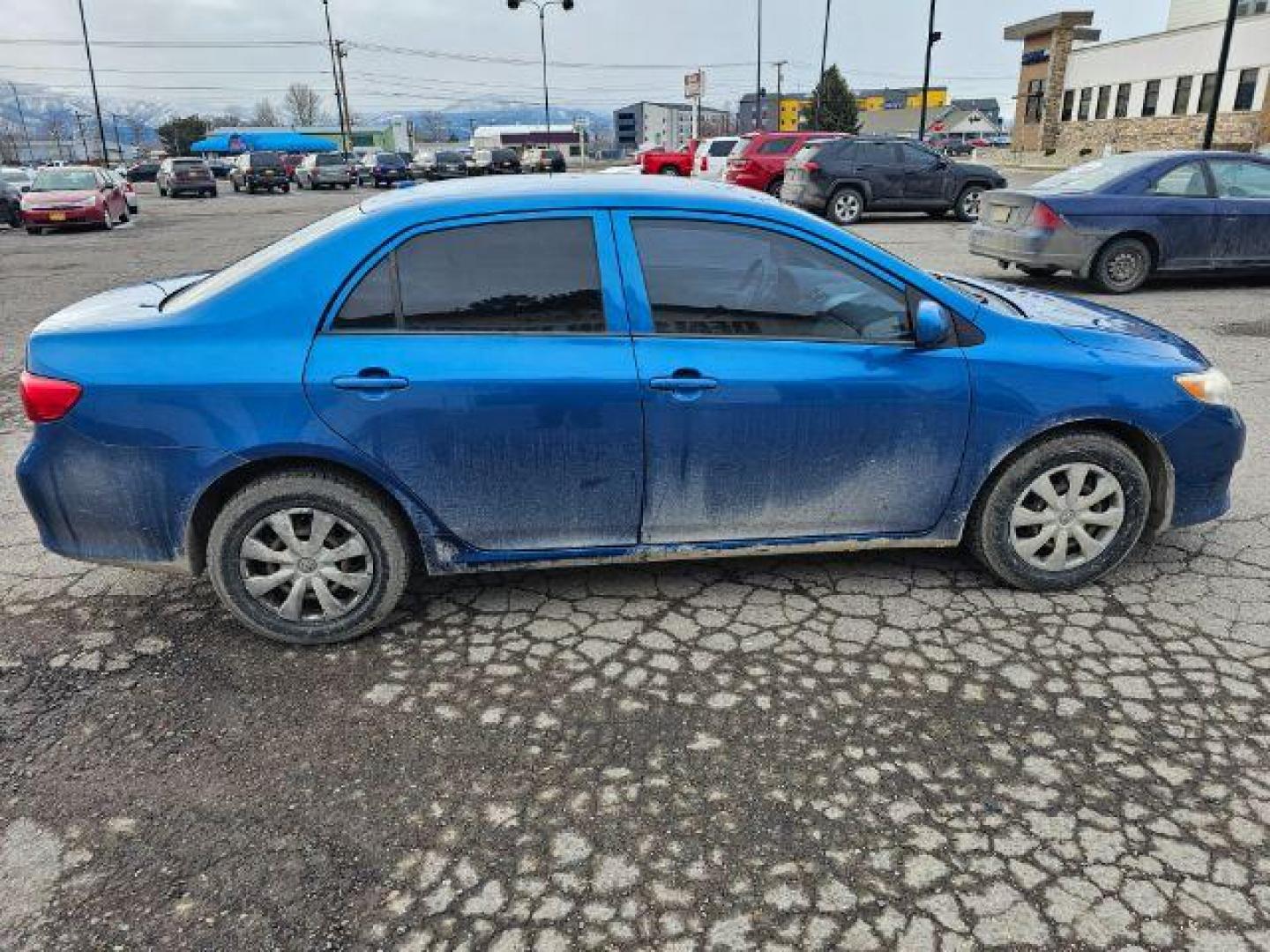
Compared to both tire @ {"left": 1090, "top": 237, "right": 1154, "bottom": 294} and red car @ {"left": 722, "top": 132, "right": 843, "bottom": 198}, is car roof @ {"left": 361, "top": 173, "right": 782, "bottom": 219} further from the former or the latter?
red car @ {"left": 722, "top": 132, "right": 843, "bottom": 198}

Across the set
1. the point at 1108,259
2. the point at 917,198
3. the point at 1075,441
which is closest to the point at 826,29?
the point at 917,198

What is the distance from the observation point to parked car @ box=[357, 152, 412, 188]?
4022cm

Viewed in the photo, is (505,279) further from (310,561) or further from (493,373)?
(310,561)

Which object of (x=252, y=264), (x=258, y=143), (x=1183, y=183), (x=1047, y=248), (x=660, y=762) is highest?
(x=258, y=143)

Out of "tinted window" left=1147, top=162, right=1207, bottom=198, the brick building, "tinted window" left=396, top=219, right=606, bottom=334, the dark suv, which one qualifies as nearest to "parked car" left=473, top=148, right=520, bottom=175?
the brick building

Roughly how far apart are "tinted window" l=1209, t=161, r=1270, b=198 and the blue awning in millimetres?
91845

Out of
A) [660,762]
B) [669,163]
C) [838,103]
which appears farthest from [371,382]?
[838,103]

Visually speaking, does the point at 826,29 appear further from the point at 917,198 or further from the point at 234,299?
the point at 234,299

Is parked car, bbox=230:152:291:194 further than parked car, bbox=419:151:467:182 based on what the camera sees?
No

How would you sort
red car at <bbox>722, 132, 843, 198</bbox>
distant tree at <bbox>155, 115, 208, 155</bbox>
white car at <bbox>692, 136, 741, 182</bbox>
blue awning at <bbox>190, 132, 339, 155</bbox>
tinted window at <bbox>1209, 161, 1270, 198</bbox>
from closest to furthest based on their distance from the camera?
tinted window at <bbox>1209, 161, 1270, 198</bbox> → red car at <bbox>722, 132, 843, 198</bbox> → white car at <bbox>692, 136, 741, 182</bbox> → blue awning at <bbox>190, 132, 339, 155</bbox> → distant tree at <bbox>155, 115, 208, 155</bbox>

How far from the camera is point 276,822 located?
8.33 ft

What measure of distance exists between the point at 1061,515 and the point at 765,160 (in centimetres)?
1822

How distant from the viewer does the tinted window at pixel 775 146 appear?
67.9ft

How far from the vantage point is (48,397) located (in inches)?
124
